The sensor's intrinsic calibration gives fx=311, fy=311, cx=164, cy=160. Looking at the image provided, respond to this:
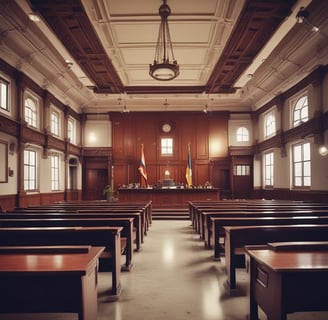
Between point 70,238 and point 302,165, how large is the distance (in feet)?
33.0

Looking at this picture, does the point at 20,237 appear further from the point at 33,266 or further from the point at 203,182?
the point at 203,182

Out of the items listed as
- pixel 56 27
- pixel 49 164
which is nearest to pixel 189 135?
pixel 49 164

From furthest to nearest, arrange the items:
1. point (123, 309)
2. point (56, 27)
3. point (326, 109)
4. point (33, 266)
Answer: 1. point (326, 109)
2. point (56, 27)
3. point (123, 309)
4. point (33, 266)

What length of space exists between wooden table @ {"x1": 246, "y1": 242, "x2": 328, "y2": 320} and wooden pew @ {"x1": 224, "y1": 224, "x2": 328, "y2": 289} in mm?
1404

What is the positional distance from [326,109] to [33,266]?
9.92m

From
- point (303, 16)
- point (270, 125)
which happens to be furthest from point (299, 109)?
point (303, 16)

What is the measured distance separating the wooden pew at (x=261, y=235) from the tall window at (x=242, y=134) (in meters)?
13.4

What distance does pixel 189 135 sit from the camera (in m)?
17.1

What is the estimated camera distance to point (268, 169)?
1526 cm

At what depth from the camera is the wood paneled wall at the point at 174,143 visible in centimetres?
1691

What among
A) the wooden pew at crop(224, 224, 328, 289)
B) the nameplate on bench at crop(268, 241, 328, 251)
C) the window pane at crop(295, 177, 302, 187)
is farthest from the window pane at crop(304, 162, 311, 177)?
the nameplate on bench at crop(268, 241, 328, 251)

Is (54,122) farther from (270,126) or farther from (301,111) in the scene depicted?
(301,111)

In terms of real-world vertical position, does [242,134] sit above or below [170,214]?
above

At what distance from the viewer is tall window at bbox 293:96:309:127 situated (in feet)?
37.4
